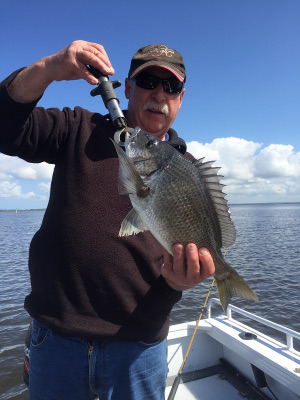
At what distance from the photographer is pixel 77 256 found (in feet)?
7.73

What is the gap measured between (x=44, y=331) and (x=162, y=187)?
5.03 feet

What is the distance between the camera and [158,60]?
2.86 metres

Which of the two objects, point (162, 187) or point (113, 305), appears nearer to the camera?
point (162, 187)

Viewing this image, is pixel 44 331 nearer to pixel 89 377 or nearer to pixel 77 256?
pixel 89 377

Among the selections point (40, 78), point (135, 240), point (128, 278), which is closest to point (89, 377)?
point (128, 278)

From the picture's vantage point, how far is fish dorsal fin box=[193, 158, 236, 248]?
2305 mm

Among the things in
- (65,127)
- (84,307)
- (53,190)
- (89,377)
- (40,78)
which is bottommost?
(89,377)

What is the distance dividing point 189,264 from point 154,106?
1.63 meters

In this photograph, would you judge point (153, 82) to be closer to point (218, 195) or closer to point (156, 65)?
point (156, 65)

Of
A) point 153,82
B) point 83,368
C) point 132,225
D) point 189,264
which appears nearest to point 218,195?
point 189,264

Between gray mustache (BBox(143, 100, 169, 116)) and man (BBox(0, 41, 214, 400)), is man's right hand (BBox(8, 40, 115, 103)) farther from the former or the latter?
gray mustache (BBox(143, 100, 169, 116))

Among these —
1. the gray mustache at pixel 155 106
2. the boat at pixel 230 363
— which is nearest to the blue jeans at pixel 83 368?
the gray mustache at pixel 155 106

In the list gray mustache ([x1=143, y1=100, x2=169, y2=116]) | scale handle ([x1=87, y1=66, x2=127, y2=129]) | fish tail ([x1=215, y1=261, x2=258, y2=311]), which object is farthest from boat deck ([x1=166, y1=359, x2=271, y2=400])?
scale handle ([x1=87, y1=66, x2=127, y2=129])

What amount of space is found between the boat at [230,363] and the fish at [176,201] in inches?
112
